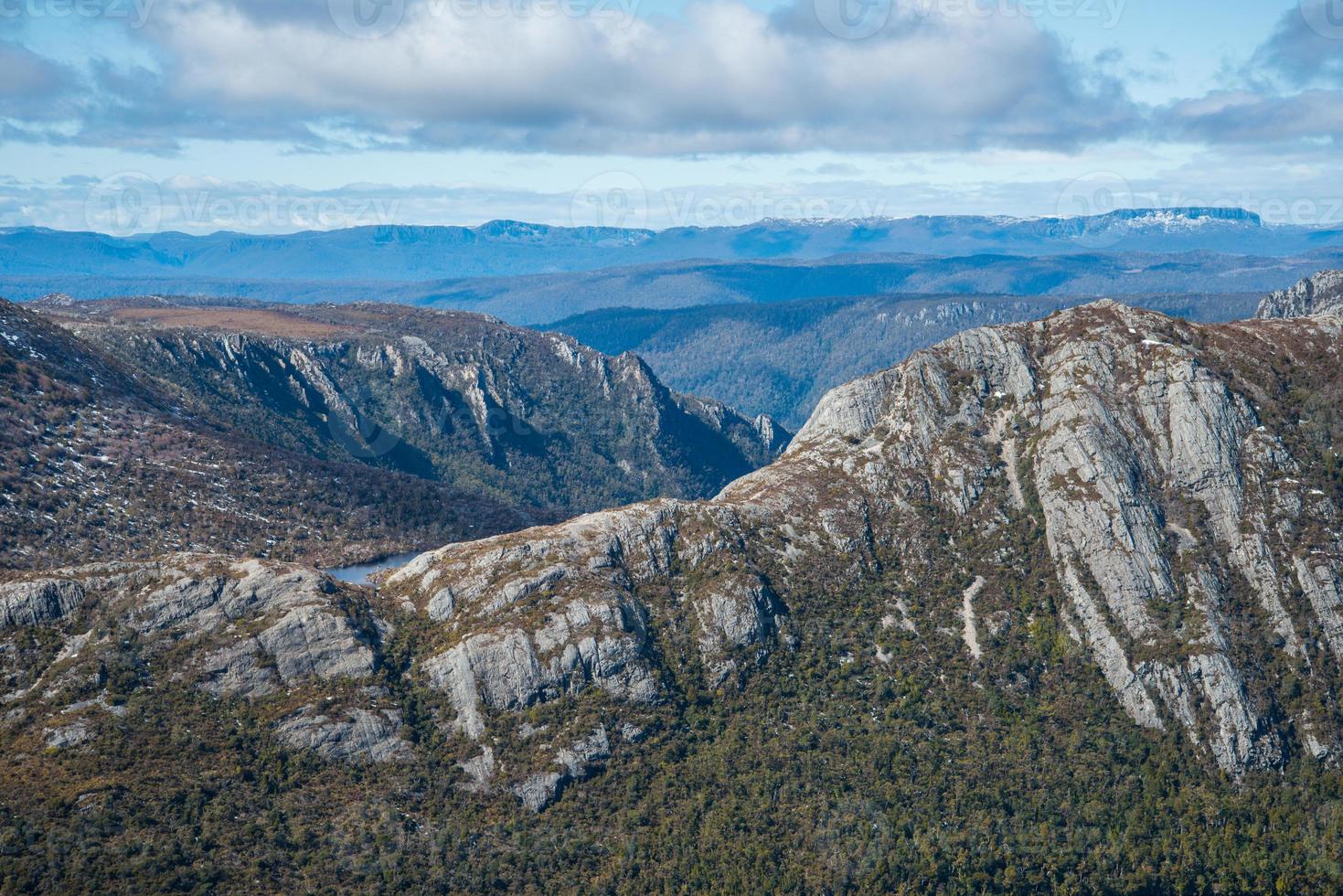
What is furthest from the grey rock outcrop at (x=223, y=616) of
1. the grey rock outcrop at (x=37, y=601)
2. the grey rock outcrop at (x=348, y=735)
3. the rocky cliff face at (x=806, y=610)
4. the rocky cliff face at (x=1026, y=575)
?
the rocky cliff face at (x=1026, y=575)

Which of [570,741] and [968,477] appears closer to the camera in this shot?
[570,741]

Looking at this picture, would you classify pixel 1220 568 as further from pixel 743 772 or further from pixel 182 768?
pixel 182 768

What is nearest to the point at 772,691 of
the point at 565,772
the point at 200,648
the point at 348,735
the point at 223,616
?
the point at 565,772

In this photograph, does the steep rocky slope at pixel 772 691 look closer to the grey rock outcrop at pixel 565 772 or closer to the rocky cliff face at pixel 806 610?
the grey rock outcrop at pixel 565 772

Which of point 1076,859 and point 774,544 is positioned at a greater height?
point 774,544

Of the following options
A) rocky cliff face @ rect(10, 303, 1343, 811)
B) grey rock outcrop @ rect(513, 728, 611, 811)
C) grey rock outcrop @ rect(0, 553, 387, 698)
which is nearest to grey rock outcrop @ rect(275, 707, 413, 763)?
rocky cliff face @ rect(10, 303, 1343, 811)

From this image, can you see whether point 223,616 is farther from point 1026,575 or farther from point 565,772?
point 1026,575

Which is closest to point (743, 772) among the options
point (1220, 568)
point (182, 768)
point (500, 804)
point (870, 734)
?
point (870, 734)

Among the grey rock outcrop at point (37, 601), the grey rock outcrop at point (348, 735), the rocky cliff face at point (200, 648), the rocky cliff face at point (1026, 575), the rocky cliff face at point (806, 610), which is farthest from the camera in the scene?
the rocky cliff face at point (1026, 575)
